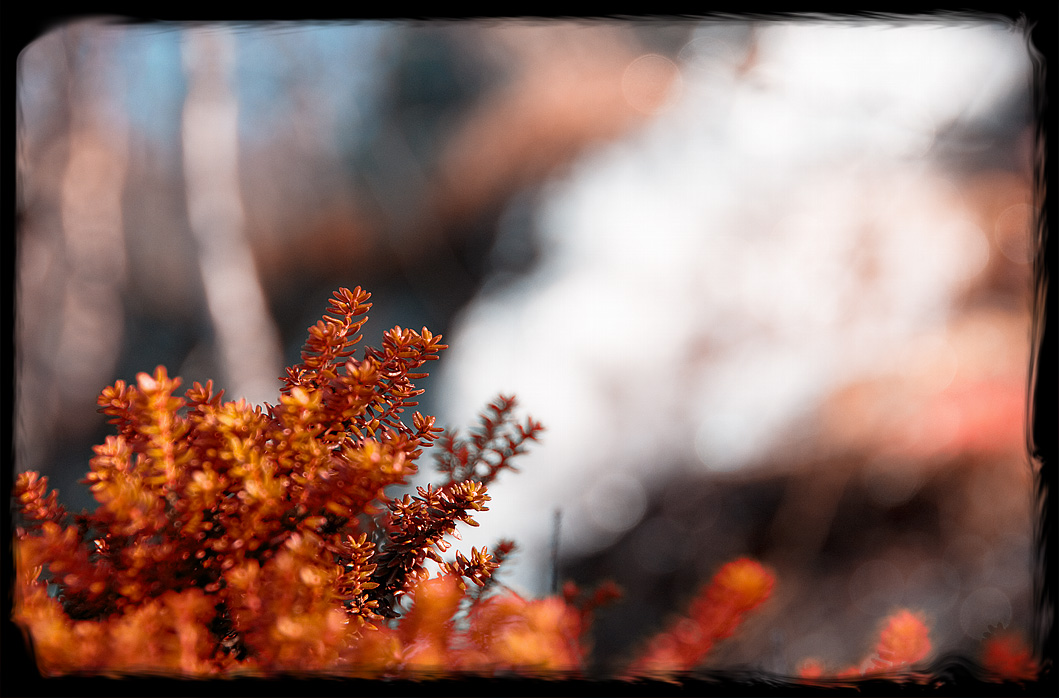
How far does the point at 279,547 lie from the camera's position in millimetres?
300

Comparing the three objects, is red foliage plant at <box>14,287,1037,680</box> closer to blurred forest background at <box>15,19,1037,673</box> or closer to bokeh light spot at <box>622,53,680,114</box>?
blurred forest background at <box>15,19,1037,673</box>

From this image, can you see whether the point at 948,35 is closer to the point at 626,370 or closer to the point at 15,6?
the point at 626,370

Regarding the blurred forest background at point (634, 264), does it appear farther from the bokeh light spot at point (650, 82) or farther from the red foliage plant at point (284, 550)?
the red foliage plant at point (284, 550)

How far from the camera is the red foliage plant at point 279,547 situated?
275 millimetres

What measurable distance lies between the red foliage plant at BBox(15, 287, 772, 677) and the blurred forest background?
2.23 feet

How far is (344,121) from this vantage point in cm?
126

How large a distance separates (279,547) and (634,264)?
0.98m

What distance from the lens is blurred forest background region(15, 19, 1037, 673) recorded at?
103cm

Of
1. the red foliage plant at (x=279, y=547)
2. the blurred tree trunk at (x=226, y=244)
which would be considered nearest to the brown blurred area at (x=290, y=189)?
the blurred tree trunk at (x=226, y=244)

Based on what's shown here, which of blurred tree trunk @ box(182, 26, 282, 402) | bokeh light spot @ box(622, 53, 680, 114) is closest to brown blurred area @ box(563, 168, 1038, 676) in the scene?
bokeh light spot @ box(622, 53, 680, 114)

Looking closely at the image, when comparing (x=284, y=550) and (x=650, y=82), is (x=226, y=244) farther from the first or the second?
(x=284, y=550)

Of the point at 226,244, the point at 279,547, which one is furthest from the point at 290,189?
the point at 279,547

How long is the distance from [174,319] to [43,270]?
254mm

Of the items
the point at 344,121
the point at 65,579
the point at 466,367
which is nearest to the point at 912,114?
the point at 466,367
